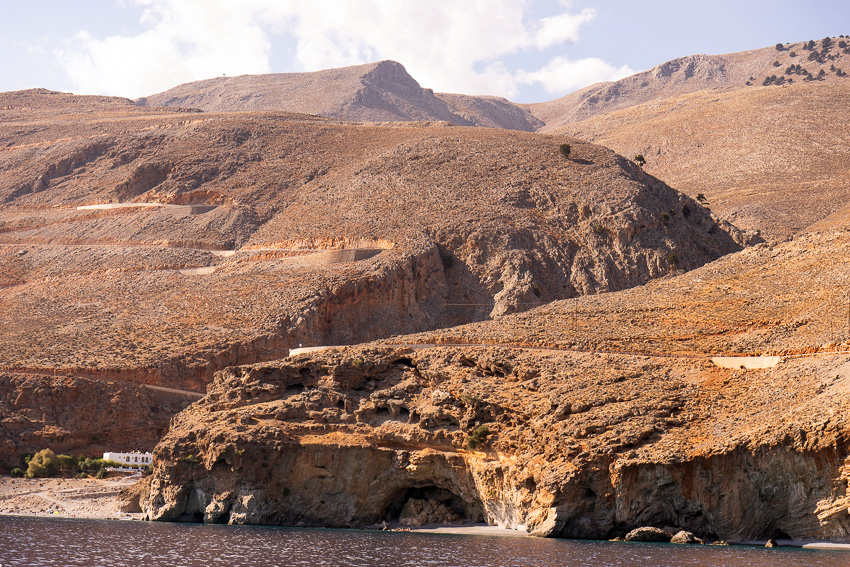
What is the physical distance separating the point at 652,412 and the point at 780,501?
6.04 metres

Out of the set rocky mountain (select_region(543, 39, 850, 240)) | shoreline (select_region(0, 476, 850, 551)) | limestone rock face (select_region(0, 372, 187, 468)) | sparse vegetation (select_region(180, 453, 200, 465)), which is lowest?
shoreline (select_region(0, 476, 850, 551))

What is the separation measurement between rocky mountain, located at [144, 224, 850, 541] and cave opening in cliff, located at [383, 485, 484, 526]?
0.10 meters

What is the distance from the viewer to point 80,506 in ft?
180

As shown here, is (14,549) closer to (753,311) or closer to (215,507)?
(215,507)

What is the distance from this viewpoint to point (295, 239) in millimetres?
82938

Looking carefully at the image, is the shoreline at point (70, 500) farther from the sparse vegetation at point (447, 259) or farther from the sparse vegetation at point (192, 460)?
the sparse vegetation at point (447, 259)

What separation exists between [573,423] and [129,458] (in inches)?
1213

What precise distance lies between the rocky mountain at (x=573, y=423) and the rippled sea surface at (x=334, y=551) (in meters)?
2.55

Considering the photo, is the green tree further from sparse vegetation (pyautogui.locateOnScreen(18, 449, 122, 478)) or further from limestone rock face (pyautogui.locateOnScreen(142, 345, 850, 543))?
limestone rock face (pyautogui.locateOnScreen(142, 345, 850, 543))

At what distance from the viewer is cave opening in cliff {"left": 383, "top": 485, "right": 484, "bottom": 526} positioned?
47.9 m

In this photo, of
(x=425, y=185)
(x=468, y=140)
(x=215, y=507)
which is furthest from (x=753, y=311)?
(x=468, y=140)

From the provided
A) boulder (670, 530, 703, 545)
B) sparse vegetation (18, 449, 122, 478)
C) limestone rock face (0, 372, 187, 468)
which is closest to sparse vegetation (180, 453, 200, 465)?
sparse vegetation (18, 449, 122, 478)

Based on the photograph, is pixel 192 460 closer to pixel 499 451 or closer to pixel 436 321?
pixel 499 451

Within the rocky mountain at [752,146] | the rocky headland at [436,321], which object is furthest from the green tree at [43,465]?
the rocky mountain at [752,146]
